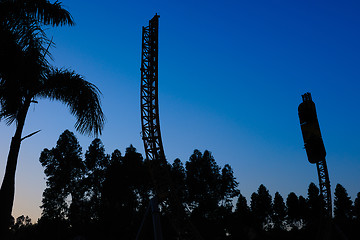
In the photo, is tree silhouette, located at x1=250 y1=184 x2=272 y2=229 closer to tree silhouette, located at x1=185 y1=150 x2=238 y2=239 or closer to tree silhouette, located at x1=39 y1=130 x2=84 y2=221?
tree silhouette, located at x1=185 y1=150 x2=238 y2=239

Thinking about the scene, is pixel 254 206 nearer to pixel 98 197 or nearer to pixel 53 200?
pixel 98 197

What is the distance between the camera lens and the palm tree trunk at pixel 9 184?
385cm

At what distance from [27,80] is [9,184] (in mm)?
1562

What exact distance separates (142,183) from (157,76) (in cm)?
2605

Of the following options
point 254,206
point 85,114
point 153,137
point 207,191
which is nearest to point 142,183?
point 207,191

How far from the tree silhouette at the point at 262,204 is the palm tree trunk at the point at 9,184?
75.9m

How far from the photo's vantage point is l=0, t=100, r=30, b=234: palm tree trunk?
3850 mm

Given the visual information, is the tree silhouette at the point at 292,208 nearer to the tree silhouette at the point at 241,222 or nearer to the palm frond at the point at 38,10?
the tree silhouette at the point at 241,222

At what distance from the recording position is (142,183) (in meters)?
48.5

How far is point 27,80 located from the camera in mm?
4613

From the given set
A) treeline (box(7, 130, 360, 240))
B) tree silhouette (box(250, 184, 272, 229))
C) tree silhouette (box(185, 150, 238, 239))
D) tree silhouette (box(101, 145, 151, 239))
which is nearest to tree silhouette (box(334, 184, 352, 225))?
tree silhouette (box(250, 184, 272, 229))

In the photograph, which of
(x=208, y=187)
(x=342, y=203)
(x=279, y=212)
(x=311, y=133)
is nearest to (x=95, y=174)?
(x=208, y=187)

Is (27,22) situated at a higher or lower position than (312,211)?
lower

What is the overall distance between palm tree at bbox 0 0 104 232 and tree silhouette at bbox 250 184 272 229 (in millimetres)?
74925
